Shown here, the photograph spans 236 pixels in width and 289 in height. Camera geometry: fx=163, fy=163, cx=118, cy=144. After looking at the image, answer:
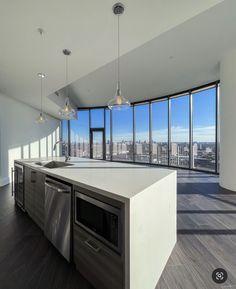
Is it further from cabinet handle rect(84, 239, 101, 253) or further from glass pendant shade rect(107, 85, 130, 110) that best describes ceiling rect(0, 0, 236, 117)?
Result: cabinet handle rect(84, 239, 101, 253)

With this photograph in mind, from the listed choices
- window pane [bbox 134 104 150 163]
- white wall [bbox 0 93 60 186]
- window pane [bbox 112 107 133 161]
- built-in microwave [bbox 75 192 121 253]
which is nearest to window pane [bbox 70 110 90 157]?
window pane [bbox 112 107 133 161]

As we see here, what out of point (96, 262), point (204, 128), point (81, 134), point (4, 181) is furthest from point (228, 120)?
point (81, 134)

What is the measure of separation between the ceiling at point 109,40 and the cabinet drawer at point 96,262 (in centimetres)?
236

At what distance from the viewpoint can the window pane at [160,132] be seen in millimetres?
7192

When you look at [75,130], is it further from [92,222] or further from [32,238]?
[92,222]

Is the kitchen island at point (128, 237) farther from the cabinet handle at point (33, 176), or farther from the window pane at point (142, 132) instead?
the window pane at point (142, 132)

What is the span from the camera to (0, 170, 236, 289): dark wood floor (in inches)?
57.5

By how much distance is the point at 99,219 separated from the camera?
129 centimetres

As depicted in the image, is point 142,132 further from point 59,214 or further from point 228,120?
point 59,214

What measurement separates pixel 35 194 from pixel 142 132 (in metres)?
6.24

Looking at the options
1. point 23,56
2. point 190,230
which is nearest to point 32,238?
point 190,230

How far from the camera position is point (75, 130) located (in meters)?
9.39

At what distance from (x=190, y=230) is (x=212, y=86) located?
4.96 metres

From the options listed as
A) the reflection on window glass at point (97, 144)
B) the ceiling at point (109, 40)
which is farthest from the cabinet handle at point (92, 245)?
the reflection on window glass at point (97, 144)
